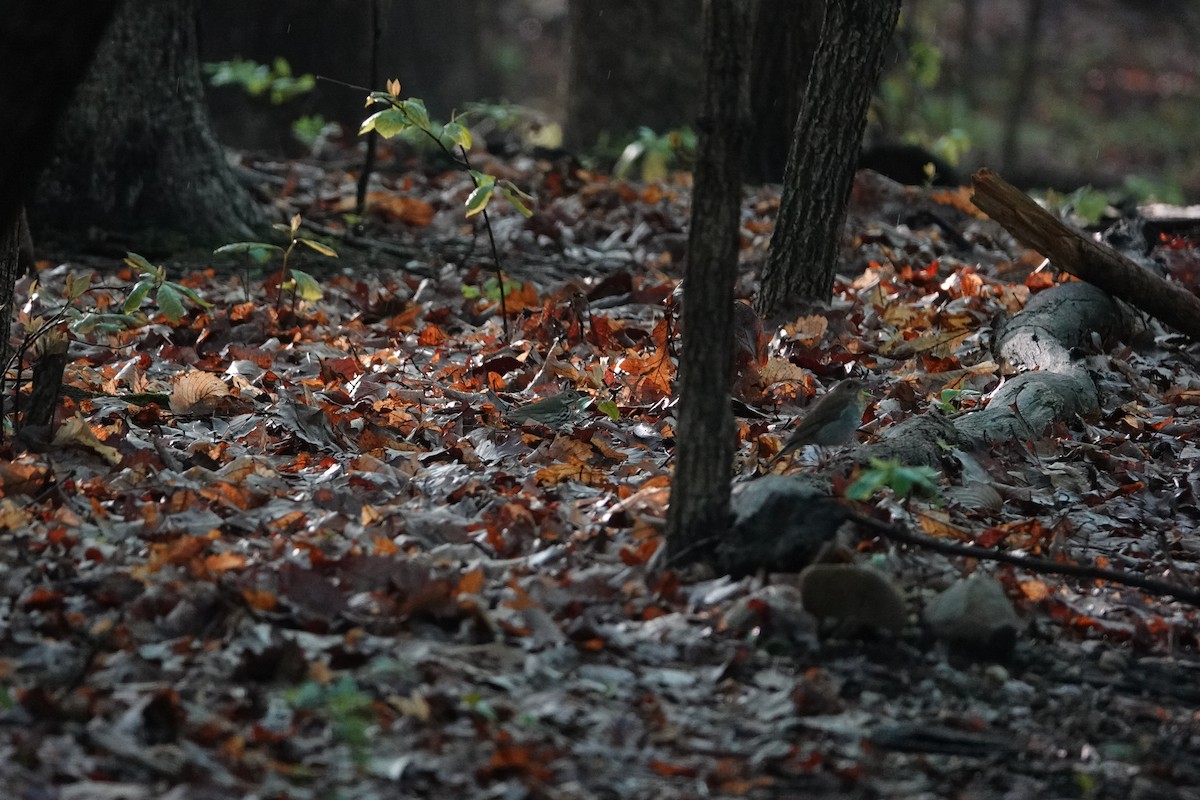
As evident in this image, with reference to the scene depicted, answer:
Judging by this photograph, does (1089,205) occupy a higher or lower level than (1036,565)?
higher

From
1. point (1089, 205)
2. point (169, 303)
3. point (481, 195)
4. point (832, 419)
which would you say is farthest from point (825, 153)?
point (1089, 205)

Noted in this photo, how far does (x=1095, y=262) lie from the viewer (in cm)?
547

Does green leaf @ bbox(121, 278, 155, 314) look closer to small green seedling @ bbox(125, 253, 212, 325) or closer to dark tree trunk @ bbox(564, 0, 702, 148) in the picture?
small green seedling @ bbox(125, 253, 212, 325)

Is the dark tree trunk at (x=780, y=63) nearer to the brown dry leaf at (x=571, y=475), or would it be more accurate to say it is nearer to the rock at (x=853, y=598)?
the brown dry leaf at (x=571, y=475)

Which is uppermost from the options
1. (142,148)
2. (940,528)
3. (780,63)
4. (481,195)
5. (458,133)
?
(780,63)

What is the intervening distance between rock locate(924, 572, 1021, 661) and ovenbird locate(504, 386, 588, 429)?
65.2 inches

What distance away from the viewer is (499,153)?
9266 mm

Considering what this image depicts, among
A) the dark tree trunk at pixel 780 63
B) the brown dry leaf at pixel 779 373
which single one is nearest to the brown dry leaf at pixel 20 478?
the brown dry leaf at pixel 779 373

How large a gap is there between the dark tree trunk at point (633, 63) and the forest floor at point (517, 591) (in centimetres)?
490

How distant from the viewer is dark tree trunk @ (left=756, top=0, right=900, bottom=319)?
16.6 ft

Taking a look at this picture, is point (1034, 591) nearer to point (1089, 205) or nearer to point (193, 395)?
point (193, 395)

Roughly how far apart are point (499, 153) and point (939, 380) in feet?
16.7


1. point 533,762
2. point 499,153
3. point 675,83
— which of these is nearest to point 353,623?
point 533,762

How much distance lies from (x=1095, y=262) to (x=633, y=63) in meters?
5.28
